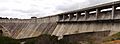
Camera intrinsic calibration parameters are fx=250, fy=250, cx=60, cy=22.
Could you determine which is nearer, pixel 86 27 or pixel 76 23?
pixel 86 27

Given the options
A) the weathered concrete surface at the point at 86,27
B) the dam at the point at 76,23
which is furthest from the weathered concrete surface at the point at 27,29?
the weathered concrete surface at the point at 86,27

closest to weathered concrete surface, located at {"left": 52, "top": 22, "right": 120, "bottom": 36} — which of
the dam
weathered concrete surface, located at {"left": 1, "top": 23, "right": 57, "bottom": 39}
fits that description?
the dam

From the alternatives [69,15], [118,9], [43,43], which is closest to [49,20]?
[69,15]

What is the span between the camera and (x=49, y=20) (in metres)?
41.4

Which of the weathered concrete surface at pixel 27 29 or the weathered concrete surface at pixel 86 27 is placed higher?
the weathered concrete surface at pixel 86 27

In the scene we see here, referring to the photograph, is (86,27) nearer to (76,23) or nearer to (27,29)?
(76,23)

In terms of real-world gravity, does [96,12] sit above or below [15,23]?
above

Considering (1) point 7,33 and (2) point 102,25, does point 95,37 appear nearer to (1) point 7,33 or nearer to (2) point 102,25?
(2) point 102,25

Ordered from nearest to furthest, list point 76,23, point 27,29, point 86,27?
point 86,27 → point 76,23 → point 27,29

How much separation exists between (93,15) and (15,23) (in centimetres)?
3175

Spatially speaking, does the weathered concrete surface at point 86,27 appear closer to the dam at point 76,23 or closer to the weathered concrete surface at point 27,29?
the dam at point 76,23

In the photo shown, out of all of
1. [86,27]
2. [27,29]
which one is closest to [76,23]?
[86,27]

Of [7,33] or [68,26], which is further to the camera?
[7,33]

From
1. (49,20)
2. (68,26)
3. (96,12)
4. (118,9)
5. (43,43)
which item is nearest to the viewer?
(43,43)
